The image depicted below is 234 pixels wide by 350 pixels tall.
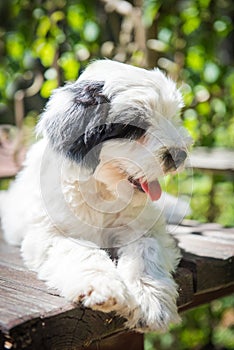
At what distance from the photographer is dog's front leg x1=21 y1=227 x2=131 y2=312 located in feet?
6.44

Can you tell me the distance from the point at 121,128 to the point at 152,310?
603 millimetres

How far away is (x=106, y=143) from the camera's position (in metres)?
2.15

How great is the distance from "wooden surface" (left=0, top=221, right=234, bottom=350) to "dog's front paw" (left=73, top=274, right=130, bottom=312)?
5cm

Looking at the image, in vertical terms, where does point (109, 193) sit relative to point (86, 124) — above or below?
below

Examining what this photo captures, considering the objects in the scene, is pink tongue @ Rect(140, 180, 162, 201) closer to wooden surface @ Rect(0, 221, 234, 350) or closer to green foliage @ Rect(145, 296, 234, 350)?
wooden surface @ Rect(0, 221, 234, 350)

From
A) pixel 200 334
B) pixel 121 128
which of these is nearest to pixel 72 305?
pixel 121 128

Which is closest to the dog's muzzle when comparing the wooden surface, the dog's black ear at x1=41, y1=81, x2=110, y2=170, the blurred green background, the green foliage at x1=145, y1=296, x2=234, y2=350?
the dog's black ear at x1=41, y1=81, x2=110, y2=170

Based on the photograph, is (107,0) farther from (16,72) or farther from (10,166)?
(10,166)

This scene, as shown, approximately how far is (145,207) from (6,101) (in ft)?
8.66

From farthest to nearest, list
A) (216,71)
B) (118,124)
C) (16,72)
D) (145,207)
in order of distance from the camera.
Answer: (16,72)
(216,71)
(145,207)
(118,124)

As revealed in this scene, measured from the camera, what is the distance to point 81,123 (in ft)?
7.11

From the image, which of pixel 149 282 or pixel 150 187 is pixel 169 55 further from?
pixel 149 282

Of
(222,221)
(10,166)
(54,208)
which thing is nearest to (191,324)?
(222,221)

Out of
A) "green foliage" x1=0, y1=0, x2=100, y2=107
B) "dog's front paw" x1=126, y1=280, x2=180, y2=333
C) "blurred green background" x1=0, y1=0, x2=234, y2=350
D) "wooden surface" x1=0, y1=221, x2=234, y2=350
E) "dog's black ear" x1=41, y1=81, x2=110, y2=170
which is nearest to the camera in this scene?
"wooden surface" x1=0, y1=221, x2=234, y2=350
